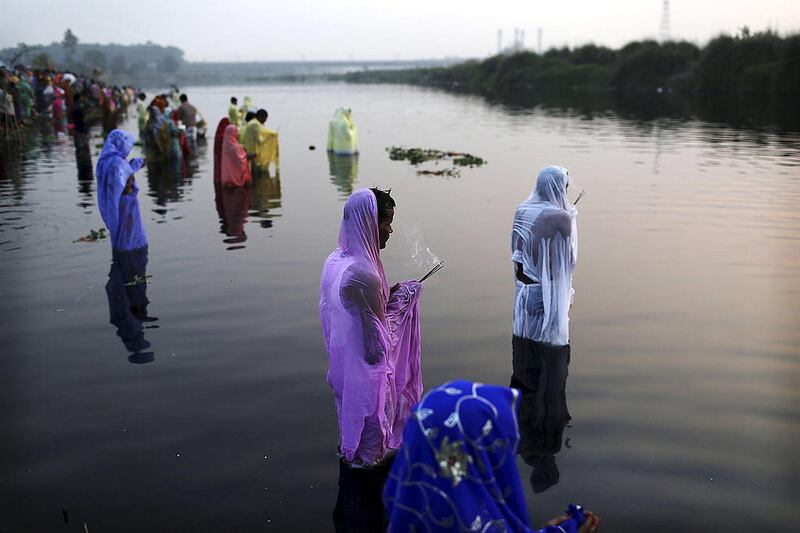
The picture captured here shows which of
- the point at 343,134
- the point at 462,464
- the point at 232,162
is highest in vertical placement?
the point at 343,134

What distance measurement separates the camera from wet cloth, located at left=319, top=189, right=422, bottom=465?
4027 mm

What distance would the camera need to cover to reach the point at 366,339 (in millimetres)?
4121

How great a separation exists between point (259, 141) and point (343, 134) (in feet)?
12.9

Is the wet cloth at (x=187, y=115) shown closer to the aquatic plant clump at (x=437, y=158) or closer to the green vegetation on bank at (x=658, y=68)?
the aquatic plant clump at (x=437, y=158)

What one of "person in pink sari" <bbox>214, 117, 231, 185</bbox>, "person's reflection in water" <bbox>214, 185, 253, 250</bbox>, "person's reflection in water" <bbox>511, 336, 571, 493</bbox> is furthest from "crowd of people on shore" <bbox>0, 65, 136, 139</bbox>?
"person's reflection in water" <bbox>511, 336, 571, 493</bbox>

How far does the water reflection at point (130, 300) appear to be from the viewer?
6773mm

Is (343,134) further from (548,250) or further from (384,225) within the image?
(384,225)

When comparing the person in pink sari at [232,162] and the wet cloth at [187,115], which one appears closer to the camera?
the person in pink sari at [232,162]

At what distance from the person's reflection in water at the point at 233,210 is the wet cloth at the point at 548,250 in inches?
211

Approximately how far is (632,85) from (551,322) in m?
64.2

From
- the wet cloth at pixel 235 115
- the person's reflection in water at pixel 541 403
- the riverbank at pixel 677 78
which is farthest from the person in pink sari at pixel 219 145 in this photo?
the riverbank at pixel 677 78

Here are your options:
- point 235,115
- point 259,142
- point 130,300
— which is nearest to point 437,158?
point 259,142

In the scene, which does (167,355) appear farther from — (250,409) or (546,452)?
(546,452)

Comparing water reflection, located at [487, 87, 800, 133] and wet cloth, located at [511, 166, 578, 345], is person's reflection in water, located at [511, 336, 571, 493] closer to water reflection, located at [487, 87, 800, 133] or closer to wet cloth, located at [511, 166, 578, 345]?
wet cloth, located at [511, 166, 578, 345]
